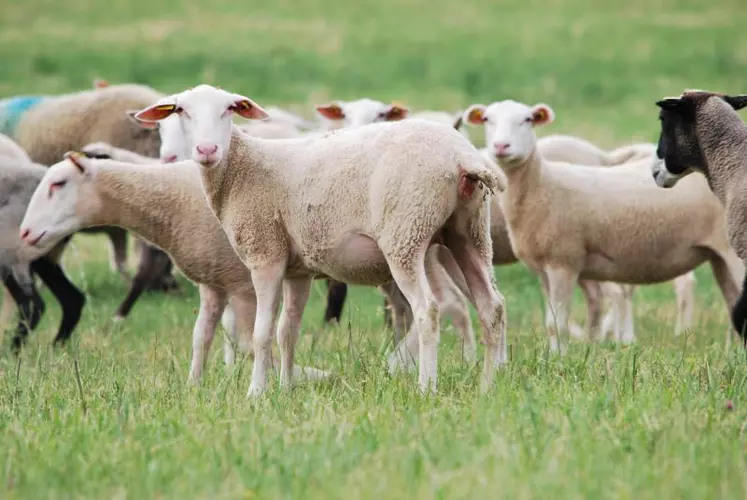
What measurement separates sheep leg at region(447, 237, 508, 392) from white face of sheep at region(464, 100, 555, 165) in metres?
2.13

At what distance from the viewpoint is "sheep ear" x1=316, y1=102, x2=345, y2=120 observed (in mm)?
9875

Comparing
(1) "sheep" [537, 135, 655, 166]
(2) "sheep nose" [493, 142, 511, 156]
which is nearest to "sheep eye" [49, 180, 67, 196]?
(2) "sheep nose" [493, 142, 511, 156]

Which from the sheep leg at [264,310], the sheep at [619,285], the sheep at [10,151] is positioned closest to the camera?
the sheep leg at [264,310]

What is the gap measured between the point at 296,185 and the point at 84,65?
860 inches

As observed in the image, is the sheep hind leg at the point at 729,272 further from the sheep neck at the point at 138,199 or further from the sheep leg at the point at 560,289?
the sheep neck at the point at 138,199

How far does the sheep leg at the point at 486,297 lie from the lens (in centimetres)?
660

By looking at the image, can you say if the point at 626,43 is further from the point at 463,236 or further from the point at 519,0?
the point at 463,236

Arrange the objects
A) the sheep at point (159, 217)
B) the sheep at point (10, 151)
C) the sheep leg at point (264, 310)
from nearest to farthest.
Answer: the sheep leg at point (264, 310), the sheep at point (159, 217), the sheep at point (10, 151)

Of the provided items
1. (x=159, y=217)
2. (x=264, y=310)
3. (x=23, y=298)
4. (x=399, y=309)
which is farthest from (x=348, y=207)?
(x=23, y=298)

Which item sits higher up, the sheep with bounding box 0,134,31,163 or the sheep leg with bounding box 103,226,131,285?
the sheep with bounding box 0,134,31,163

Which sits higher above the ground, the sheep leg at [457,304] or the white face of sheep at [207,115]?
the white face of sheep at [207,115]

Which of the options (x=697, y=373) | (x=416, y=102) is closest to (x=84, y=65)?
(x=416, y=102)

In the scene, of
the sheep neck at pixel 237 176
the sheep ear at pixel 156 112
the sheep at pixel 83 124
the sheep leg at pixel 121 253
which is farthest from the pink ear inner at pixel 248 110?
the sheep leg at pixel 121 253

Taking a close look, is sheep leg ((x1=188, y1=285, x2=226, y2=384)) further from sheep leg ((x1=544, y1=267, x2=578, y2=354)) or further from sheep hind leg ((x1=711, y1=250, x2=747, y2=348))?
sheep hind leg ((x1=711, y1=250, x2=747, y2=348))
